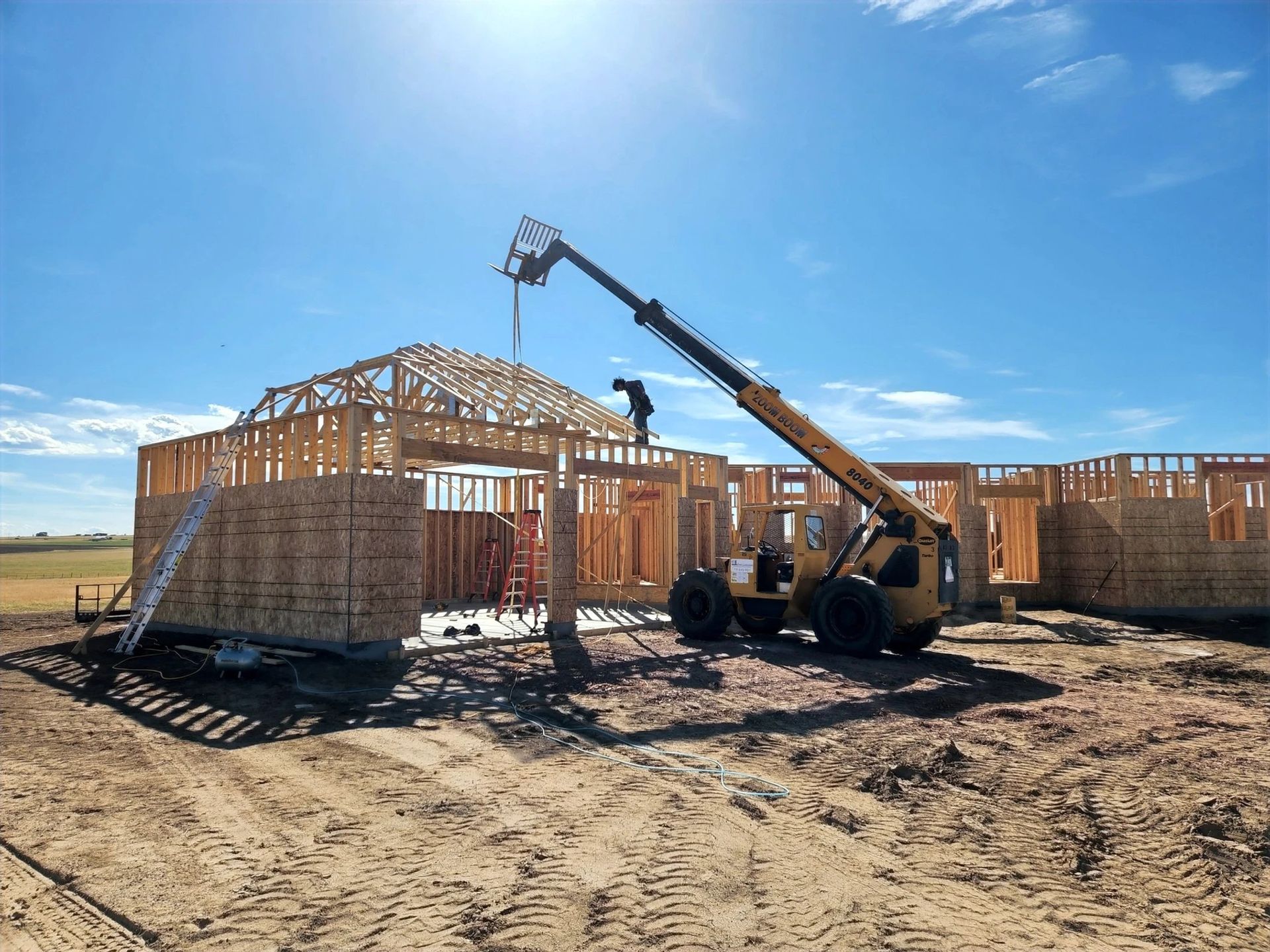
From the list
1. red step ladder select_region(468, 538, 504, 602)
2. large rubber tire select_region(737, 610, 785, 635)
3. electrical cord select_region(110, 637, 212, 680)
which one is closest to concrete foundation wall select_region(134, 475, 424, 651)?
electrical cord select_region(110, 637, 212, 680)

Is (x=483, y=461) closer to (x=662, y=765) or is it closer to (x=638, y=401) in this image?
(x=638, y=401)

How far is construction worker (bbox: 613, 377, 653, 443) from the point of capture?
45.0 feet

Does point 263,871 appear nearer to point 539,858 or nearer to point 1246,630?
point 539,858

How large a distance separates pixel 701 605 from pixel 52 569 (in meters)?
40.1

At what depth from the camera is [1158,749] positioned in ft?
21.0

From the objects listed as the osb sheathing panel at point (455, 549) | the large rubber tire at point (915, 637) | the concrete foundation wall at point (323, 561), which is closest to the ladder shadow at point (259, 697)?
the concrete foundation wall at point (323, 561)

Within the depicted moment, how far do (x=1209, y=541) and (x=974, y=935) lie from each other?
1760cm

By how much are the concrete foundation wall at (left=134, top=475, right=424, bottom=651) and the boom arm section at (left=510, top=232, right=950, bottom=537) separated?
14.0 ft

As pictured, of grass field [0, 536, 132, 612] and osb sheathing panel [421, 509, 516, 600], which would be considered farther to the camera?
→ grass field [0, 536, 132, 612]

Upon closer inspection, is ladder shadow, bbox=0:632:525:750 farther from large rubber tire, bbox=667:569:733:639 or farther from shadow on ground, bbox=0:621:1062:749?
large rubber tire, bbox=667:569:733:639

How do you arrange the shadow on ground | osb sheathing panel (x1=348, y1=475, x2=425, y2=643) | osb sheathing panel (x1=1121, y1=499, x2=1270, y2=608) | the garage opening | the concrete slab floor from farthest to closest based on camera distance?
the garage opening < osb sheathing panel (x1=1121, y1=499, x2=1270, y2=608) < the concrete slab floor < osb sheathing panel (x1=348, y1=475, x2=425, y2=643) < the shadow on ground

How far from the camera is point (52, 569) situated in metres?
39.4

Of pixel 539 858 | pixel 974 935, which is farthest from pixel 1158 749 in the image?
pixel 539 858

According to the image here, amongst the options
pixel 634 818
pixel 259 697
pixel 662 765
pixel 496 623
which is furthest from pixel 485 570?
pixel 634 818
